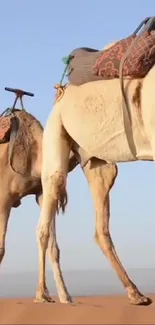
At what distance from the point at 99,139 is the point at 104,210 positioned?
92 centimetres

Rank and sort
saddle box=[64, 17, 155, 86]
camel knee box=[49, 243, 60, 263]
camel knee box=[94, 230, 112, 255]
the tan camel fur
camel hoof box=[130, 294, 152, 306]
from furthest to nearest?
the tan camel fur → camel knee box=[49, 243, 60, 263] → camel knee box=[94, 230, 112, 255] → camel hoof box=[130, 294, 152, 306] → saddle box=[64, 17, 155, 86]

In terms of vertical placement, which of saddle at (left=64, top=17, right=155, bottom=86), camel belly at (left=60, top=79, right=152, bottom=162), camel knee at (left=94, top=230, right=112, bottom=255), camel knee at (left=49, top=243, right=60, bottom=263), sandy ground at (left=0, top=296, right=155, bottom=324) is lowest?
sandy ground at (left=0, top=296, right=155, bottom=324)

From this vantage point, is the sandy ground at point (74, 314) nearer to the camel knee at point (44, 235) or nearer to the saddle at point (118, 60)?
the camel knee at point (44, 235)

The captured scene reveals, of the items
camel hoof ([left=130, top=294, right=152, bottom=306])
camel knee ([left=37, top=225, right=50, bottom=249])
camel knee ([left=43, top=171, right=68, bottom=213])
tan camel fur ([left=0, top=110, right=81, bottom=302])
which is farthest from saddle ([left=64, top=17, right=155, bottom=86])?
camel hoof ([left=130, top=294, right=152, bottom=306])

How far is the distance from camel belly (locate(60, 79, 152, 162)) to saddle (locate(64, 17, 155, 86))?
0.32 feet

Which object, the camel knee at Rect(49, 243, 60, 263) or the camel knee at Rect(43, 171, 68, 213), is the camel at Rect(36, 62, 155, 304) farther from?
the camel knee at Rect(49, 243, 60, 263)

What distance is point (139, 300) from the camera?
6117 mm

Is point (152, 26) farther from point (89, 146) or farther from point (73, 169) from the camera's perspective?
point (73, 169)

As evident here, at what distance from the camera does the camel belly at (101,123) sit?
582 cm

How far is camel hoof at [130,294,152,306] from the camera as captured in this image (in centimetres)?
610

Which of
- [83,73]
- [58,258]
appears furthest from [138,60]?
[58,258]

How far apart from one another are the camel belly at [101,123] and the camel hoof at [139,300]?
1.17m

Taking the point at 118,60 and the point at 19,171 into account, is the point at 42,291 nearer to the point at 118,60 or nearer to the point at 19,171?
the point at 19,171

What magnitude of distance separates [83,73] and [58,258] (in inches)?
87.5
